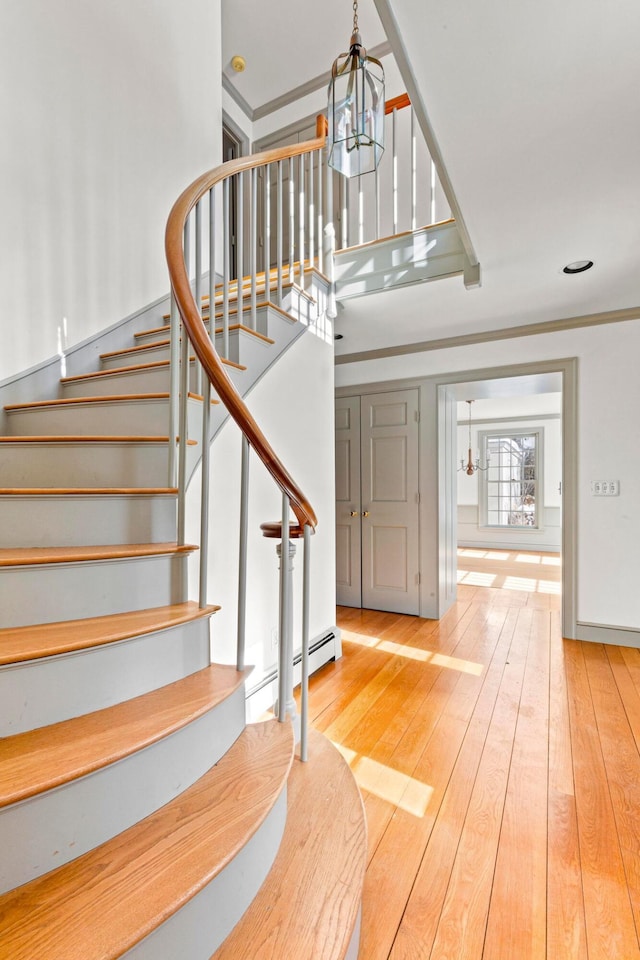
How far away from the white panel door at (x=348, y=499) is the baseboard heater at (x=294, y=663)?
1.29 m

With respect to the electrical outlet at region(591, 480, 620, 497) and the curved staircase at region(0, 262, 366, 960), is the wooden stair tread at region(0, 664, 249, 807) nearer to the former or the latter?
the curved staircase at region(0, 262, 366, 960)

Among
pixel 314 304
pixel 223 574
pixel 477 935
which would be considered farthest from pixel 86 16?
pixel 477 935

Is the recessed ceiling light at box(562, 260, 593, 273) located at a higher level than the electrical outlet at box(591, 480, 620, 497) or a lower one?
higher

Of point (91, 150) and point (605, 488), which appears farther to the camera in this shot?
point (605, 488)

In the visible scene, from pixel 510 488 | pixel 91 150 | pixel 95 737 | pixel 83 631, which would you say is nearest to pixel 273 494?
pixel 83 631

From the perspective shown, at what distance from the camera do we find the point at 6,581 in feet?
3.88

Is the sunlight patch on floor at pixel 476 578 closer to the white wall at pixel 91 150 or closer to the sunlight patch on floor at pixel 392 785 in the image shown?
the sunlight patch on floor at pixel 392 785

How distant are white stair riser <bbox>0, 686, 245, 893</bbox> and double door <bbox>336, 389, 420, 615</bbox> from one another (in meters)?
3.08

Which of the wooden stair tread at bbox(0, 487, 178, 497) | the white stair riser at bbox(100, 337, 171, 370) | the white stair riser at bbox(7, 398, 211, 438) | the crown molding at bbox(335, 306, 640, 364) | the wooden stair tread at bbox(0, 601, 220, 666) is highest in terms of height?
the crown molding at bbox(335, 306, 640, 364)

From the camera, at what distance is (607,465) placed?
3381 mm

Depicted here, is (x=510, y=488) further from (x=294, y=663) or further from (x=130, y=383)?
(x=130, y=383)

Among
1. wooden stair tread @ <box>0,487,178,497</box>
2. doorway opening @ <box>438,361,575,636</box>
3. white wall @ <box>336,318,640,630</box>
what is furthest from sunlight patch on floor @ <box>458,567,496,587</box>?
wooden stair tread @ <box>0,487,178,497</box>

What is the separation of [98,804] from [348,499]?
3.57m

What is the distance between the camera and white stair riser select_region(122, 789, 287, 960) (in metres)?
0.83
